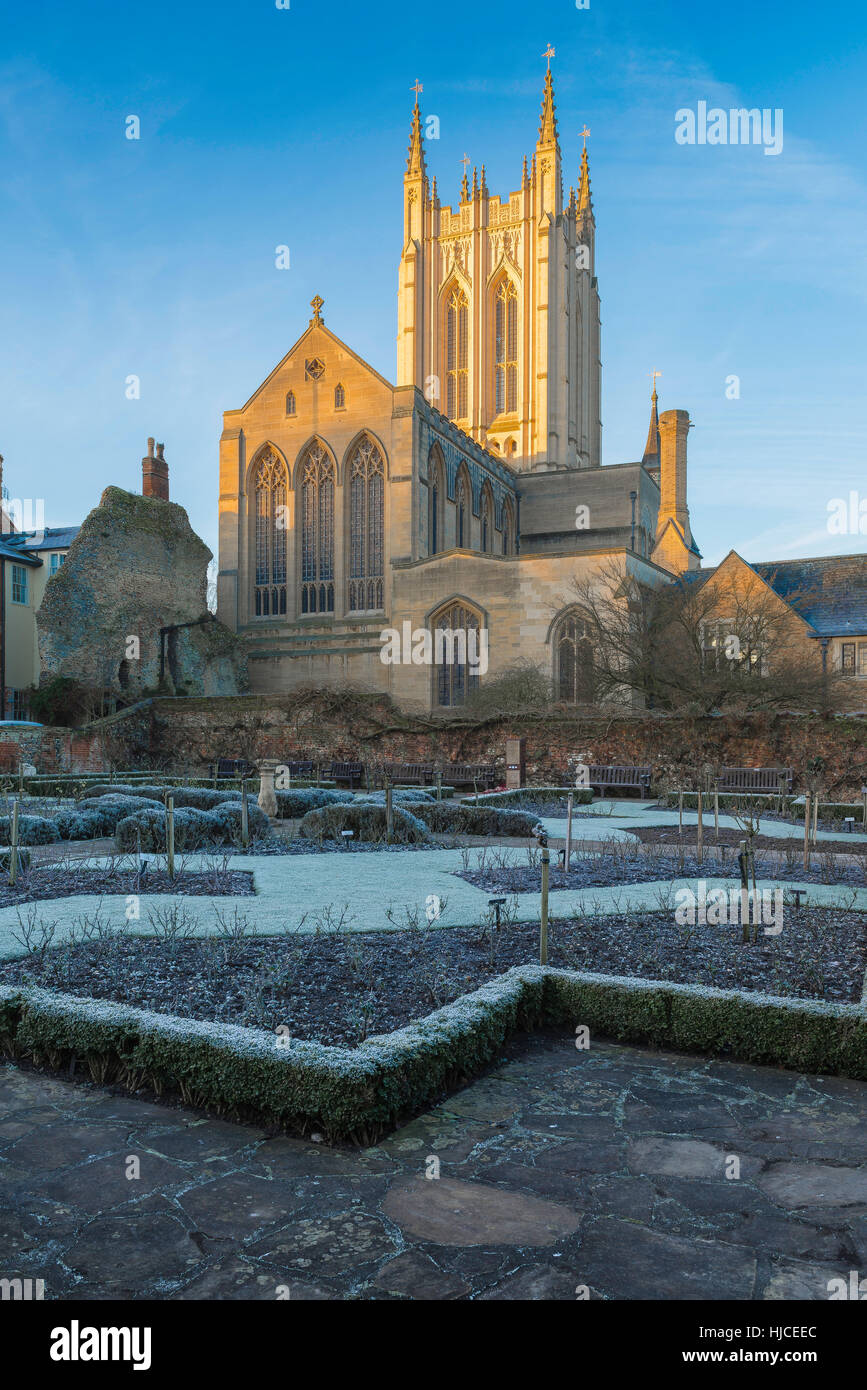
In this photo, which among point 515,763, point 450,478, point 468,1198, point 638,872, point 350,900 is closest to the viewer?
point 468,1198

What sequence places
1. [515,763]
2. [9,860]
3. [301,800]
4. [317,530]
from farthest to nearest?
[317,530] < [515,763] < [301,800] < [9,860]

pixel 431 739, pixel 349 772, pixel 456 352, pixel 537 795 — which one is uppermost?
pixel 456 352

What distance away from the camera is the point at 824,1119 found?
435 centimetres

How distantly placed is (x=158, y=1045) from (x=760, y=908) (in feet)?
20.4

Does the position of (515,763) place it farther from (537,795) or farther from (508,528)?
(508,528)

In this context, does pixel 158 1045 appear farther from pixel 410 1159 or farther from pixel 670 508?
pixel 670 508

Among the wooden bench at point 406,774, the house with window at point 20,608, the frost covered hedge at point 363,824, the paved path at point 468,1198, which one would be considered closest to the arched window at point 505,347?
the house with window at point 20,608

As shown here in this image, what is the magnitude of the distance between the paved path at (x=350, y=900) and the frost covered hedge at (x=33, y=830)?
288cm

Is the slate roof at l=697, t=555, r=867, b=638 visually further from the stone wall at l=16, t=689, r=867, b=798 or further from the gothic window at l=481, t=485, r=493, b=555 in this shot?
the gothic window at l=481, t=485, r=493, b=555

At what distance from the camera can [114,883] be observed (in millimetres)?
10352

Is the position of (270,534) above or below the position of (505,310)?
below

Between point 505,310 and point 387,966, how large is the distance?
196ft

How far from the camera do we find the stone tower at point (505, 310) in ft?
188

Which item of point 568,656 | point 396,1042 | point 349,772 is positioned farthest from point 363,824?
point 568,656
